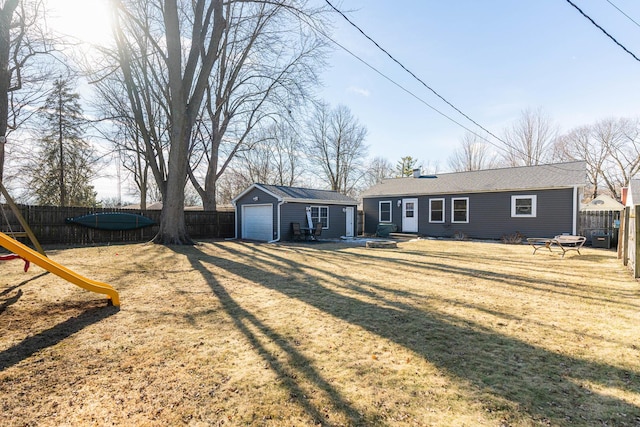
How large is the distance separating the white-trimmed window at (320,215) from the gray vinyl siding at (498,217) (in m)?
4.75

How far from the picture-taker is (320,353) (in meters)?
3.08

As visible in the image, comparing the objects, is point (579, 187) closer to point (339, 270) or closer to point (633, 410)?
point (339, 270)

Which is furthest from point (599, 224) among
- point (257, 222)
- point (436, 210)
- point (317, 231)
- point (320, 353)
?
point (320, 353)

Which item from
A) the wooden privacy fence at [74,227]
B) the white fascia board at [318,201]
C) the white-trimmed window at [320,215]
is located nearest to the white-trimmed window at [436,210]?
the white fascia board at [318,201]

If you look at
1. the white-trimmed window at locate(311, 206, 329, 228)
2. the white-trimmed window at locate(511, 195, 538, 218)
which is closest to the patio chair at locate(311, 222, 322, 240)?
the white-trimmed window at locate(311, 206, 329, 228)

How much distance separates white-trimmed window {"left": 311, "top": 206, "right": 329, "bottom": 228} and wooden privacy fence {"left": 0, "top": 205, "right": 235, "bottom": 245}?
5.95 metres

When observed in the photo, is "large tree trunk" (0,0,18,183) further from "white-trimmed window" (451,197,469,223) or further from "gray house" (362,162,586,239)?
"white-trimmed window" (451,197,469,223)

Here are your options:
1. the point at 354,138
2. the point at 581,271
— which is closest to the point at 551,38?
the point at 581,271

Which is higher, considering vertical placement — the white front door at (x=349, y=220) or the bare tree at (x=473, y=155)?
the bare tree at (x=473, y=155)

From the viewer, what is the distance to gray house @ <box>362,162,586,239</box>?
14648mm

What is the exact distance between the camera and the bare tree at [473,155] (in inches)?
1369

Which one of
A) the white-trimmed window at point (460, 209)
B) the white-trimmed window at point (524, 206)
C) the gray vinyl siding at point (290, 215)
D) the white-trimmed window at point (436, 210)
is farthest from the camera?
the white-trimmed window at point (436, 210)

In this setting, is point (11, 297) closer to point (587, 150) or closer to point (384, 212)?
point (384, 212)

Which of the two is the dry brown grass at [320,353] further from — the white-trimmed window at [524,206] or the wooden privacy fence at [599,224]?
the white-trimmed window at [524,206]
